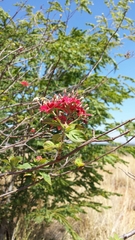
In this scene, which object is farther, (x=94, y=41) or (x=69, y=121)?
(x=94, y=41)

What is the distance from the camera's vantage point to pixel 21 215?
4645mm

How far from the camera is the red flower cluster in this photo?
1.27 meters

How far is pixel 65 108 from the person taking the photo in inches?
50.4

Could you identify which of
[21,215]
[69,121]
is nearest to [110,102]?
[21,215]

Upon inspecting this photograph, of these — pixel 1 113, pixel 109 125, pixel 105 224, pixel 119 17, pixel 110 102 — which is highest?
pixel 119 17

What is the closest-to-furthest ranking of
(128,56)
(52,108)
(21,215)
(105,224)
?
(52,108) → (128,56) → (21,215) → (105,224)

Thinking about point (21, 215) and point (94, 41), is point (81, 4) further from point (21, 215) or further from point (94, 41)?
point (21, 215)

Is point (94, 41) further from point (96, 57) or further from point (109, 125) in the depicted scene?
point (109, 125)

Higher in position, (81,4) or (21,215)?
(81,4)

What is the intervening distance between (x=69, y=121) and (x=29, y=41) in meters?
2.91

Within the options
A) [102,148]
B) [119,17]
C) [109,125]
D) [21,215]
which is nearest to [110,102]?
[109,125]

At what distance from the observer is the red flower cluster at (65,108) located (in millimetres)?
1270

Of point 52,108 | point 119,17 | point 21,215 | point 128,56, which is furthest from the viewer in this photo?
point 21,215

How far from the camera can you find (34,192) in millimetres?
4309
